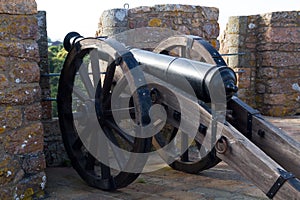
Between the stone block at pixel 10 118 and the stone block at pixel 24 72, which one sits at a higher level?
the stone block at pixel 24 72

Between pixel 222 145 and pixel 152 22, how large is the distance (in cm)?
240

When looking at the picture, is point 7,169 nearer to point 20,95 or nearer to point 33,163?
point 33,163

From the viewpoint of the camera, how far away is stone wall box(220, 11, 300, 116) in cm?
661

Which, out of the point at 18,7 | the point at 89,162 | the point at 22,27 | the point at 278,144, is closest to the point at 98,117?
the point at 89,162

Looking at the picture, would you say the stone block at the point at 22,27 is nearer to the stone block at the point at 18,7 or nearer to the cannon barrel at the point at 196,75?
the stone block at the point at 18,7

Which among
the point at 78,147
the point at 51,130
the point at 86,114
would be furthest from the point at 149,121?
the point at 51,130

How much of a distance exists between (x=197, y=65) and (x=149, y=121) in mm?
496

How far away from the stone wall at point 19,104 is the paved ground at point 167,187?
0.27 metres

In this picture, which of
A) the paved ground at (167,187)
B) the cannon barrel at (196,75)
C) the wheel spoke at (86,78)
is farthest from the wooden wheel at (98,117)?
the cannon barrel at (196,75)

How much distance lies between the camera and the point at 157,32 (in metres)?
4.59

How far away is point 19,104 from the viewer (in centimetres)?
294

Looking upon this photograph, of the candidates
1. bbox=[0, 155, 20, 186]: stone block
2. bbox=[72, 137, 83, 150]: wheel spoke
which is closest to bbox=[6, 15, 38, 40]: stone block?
bbox=[0, 155, 20, 186]: stone block

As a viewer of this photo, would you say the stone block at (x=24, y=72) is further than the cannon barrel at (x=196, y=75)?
Yes

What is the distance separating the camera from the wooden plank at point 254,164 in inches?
87.0
